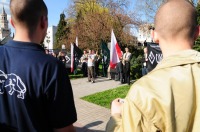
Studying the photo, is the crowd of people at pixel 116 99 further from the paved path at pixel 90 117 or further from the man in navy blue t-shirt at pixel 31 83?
the paved path at pixel 90 117

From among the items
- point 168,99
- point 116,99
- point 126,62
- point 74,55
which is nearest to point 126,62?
point 126,62

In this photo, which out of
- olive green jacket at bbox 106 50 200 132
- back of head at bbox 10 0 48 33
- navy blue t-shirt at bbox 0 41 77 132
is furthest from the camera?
back of head at bbox 10 0 48 33

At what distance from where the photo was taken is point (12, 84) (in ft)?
6.19

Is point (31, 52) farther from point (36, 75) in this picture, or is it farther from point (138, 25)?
point (138, 25)

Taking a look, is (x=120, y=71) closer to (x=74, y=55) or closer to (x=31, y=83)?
(x=74, y=55)

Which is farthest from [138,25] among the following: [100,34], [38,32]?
[38,32]

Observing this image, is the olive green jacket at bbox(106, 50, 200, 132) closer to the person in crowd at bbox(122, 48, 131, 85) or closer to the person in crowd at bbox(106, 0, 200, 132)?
the person in crowd at bbox(106, 0, 200, 132)

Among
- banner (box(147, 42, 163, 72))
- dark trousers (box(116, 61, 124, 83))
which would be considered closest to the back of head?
banner (box(147, 42, 163, 72))

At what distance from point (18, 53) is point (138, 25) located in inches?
1458

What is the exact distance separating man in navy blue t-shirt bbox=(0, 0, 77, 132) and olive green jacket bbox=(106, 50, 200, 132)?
523mm

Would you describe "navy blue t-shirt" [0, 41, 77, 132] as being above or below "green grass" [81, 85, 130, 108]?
above

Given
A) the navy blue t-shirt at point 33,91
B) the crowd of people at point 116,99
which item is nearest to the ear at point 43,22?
the crowd of people at point 116,99

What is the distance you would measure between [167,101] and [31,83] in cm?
91

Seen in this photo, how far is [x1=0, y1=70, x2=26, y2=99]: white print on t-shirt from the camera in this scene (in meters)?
1.86
